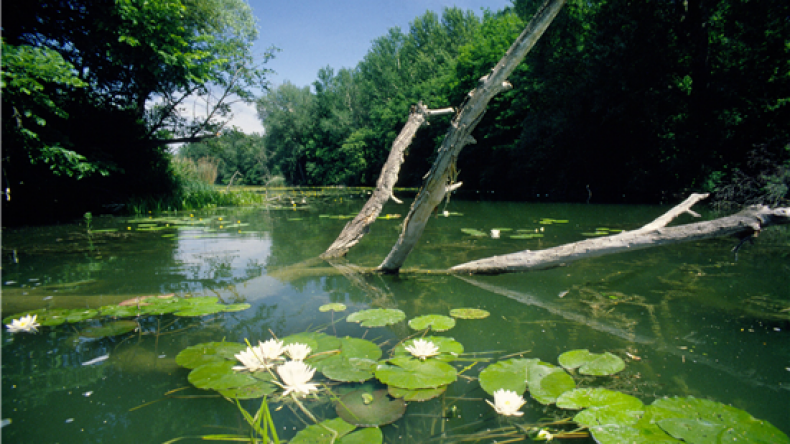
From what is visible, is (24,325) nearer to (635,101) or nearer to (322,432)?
(322,432)

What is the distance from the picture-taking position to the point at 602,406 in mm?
1258

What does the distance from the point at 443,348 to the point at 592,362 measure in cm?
63

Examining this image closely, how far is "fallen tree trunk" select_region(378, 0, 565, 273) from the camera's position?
2549 mm

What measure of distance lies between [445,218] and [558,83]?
8.53m

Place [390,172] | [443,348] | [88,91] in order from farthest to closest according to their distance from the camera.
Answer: [88,91] → [390,172] → [443,348]

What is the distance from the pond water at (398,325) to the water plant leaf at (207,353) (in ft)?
0.19

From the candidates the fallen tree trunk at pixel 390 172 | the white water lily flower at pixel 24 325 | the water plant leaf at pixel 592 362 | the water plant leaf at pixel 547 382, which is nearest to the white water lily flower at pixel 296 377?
the water plant leaf at pixel 547 382

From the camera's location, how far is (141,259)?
389 centimetres

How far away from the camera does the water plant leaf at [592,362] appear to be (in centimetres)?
152

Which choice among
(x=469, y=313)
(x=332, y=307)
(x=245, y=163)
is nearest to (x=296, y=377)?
(x=332, y=307)

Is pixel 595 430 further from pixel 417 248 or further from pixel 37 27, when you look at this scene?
pixel 37 27

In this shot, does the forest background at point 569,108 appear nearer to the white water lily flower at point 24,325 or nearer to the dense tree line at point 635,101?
the dense tree line at point 635,101

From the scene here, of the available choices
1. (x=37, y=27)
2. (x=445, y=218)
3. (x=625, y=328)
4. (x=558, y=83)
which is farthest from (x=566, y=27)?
(x=37, y=27)

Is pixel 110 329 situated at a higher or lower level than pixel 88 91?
lower
